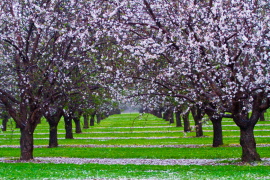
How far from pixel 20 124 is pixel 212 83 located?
32.6 feet

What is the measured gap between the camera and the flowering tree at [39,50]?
57.9ft

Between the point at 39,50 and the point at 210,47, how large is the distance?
8.67m

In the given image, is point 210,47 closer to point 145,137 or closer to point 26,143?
point 26,143

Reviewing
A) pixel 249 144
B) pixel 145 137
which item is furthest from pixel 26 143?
pixel 145 137

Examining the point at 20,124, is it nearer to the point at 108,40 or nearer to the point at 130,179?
the point at 108,40

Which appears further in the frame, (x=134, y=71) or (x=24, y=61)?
(x=24, y=61)

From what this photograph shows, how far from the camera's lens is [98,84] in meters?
18.1

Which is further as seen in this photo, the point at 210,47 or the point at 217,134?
the point at 217,134

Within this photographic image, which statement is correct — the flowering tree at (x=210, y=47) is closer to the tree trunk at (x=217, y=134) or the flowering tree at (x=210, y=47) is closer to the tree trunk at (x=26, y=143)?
the tree trunk at (x=26, y=143)

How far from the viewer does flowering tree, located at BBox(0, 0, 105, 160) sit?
17.7m

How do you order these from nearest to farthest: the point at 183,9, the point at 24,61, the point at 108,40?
1. the point at 183,9
2. the point at 108,40
3. the point at 24,61

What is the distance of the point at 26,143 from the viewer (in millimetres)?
20984

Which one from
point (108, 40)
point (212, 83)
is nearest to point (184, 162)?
point (212, 83)

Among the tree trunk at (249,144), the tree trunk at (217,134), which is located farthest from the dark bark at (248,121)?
the tree trunk at (217,134)
